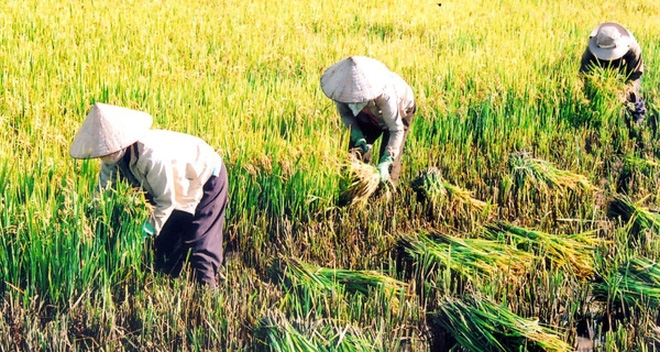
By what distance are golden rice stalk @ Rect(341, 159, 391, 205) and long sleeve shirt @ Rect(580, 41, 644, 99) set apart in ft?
7.70

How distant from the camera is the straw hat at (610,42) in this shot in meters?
4.71

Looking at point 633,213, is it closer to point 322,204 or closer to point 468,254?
point 468,254

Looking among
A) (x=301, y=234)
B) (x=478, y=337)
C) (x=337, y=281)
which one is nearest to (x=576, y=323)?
(x=478, y=337)

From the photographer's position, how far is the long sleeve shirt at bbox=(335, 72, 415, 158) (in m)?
→ 3.28

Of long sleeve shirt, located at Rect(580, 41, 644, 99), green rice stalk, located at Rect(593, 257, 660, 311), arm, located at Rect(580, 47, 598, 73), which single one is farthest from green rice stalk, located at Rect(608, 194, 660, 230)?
arm, located at Rect(580, 47, 598, 73)

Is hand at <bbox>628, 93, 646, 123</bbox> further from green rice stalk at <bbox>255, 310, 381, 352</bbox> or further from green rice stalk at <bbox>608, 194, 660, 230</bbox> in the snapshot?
green rice stalk at <bbox>255, 310, 381, 352</bbox>

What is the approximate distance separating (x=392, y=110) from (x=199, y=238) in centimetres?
106

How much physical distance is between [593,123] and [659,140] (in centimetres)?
40

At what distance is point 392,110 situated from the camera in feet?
10.8

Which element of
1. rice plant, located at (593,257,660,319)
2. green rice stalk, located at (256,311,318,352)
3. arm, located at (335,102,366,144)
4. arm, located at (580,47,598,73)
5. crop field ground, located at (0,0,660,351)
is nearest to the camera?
green rice stalk, located at (256,311,318,352)

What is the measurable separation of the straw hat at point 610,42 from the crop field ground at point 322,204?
171 millimetres

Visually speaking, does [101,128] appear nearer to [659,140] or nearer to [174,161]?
[174,161]

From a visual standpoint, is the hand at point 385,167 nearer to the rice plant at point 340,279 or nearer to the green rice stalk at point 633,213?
the rice plant at point 340,279

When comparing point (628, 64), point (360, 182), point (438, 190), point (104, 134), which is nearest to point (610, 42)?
point (628, 64)
